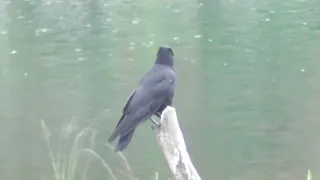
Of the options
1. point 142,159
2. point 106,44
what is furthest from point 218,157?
point 106,44

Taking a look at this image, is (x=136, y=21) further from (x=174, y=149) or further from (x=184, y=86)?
(x=174, y=149)

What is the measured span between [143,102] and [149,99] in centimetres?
8

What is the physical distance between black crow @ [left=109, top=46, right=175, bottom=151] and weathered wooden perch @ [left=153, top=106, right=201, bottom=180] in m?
0.52

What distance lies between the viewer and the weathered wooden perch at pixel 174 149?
385 cm

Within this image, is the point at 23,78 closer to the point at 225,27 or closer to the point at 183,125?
the point at 183,125

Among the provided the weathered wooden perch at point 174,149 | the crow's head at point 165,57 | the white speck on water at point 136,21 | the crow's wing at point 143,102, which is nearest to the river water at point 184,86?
the white speck on water at point 136,21

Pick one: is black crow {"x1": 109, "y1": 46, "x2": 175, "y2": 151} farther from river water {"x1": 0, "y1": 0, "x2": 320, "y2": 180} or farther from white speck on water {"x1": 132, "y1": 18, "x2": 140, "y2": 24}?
white speck on water {"x1": 132, "y1": 18, "x2": 140, "y2": 24}

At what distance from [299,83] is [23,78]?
4594mm

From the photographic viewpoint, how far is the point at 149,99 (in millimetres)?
5004

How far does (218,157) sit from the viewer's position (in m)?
8.62

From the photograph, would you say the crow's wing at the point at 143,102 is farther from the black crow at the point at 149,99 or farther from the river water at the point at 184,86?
the river water at the point at 184,86

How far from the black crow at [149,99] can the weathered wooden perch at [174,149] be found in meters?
0.52

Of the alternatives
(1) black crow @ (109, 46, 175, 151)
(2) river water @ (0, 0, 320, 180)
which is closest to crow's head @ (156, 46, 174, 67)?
(1) black crow @ (109, 46, 175, 151)

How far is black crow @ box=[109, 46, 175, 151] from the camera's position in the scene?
15.2 ft
